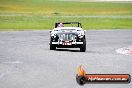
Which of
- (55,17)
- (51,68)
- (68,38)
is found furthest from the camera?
(55,17)

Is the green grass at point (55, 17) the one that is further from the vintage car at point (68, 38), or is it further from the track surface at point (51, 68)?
the track surface at point (51, 68)

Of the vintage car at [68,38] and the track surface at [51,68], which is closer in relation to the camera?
the track surface at [51,68]

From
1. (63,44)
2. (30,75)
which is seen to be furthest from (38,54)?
(30,75)

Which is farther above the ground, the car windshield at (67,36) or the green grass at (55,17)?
the car windshield at (67,36)

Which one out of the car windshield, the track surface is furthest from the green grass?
the track surface

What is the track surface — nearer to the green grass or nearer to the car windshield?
the car windshield

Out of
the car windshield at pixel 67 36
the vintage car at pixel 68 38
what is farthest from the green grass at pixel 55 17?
the car windshield at pixel 67 36

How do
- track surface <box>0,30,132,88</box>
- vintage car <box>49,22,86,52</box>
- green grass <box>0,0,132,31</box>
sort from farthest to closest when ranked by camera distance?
green grass <box>0,0,132,31</box>
vintage car <box>49,22,86,52</box>
track surface <box>0,30,132,88</box>

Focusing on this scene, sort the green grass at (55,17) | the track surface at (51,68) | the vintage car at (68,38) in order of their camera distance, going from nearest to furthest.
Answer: the track surface at (51,68) < the vintage car at (68,38) < the green grass at (55,17)

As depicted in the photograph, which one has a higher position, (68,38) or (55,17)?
(68,38)

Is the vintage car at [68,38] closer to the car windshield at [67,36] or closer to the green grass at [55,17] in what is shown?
the car windshield at [67,36]

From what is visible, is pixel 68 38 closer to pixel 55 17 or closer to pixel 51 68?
pixel 51 68

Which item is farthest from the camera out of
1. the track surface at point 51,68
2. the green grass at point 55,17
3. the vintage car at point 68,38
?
the green grass at point 55,17

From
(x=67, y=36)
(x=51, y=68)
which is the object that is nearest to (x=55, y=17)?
(x=67, y=36)
